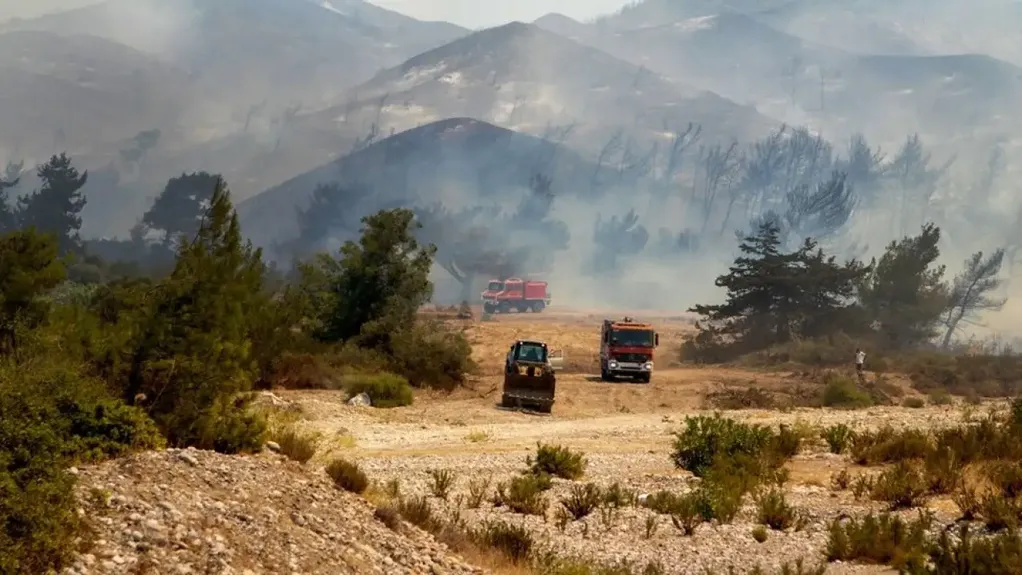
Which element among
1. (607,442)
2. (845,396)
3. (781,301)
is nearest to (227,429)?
(607,442)

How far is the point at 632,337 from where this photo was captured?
42125mm

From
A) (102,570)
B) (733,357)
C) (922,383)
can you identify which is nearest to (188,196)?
(733,357)

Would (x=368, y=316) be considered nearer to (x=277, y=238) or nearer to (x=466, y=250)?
(x=466, y=250)

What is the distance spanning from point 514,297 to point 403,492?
7481cm

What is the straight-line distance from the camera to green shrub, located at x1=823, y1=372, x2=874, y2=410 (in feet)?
115

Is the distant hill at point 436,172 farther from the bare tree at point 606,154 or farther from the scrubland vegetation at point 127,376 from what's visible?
the scrubland vegetation at point 127,376

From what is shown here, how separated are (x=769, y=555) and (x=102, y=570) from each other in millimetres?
7803

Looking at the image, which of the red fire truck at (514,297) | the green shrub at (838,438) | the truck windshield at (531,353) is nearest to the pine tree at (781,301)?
the red fire truck at (514,297)

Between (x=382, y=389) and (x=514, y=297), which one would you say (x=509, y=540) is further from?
(x=514, y=297)

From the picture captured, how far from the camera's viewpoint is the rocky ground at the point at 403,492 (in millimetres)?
8383

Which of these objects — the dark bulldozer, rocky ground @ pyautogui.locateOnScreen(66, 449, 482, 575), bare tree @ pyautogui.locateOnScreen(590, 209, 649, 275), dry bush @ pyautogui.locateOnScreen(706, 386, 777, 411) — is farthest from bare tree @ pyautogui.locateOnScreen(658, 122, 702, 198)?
rocky ground @ pyautogui.locateOnScreen(66, 449, 482, 575)

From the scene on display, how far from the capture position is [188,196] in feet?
412

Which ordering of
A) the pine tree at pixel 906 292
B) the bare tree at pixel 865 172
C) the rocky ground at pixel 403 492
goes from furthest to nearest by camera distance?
the bare tree at pixel 865 172 < the pine tree at pixel 906 292 < the rocky ground at pixel 403 492

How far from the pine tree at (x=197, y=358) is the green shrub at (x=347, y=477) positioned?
4.01 feet
